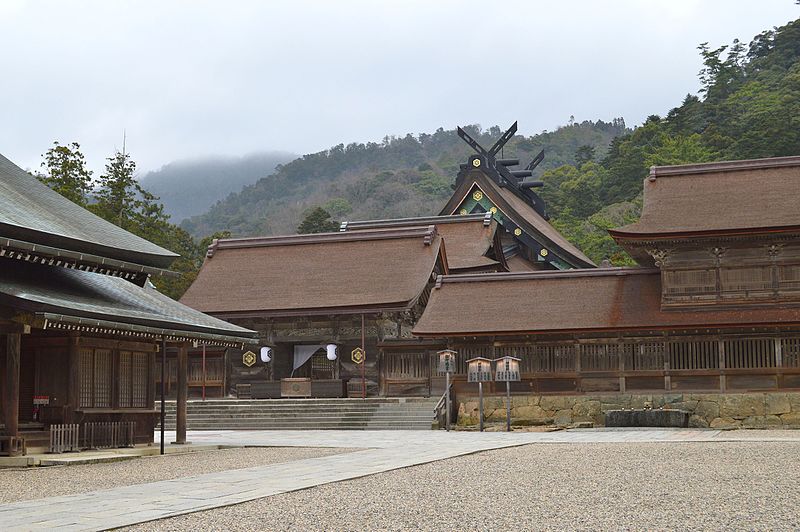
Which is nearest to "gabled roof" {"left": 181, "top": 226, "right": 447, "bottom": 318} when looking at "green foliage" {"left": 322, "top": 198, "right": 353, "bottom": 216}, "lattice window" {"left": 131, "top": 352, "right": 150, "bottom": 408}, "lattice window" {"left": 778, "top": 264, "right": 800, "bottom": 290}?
"lattice window" {"left": 778, "top": 264, "right": 800, "bottom": 290}

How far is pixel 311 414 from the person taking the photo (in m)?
30.5

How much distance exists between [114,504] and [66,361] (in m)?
9.12

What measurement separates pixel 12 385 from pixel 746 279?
1976cm

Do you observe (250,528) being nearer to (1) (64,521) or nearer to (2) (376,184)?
(1) (64,521)

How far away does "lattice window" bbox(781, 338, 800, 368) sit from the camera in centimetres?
2686

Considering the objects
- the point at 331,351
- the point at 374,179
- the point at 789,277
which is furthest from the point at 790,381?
the point at 374,179

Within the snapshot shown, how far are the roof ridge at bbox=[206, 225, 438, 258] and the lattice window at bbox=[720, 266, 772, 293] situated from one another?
40.4 ft

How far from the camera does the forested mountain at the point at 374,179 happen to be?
108 m

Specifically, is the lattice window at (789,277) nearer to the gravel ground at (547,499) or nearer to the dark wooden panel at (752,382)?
the dark wooden panel at (752,382)

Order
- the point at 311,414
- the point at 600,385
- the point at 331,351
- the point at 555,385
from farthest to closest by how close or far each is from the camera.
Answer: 1. the point at 331,351
2. the point at 311,414
3. the point at 555,385
4. the point at 600,385

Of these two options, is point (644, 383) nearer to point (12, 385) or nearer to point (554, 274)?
point (554, 274)

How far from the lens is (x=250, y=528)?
338 inches

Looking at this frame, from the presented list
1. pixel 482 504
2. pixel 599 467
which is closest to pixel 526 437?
pixel 599 467

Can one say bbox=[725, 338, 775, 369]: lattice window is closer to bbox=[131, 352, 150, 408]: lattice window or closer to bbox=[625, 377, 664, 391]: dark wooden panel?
bbox=[625, 377, 664, 391]: dark wooden panel
